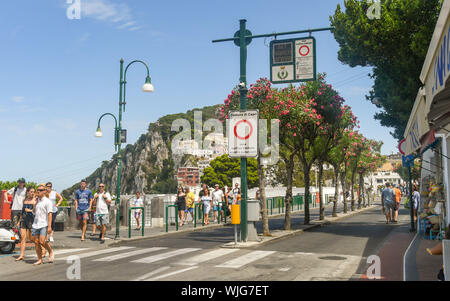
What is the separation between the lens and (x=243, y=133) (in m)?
13.5

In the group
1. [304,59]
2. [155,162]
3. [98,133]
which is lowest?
[98,133]

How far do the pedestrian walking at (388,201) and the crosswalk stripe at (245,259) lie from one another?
11582mm

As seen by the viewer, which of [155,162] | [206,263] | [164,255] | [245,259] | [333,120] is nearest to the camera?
[206,263]

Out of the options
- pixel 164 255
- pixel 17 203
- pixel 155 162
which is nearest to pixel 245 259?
pixel 164 255

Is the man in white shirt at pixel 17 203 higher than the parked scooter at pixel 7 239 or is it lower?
higher

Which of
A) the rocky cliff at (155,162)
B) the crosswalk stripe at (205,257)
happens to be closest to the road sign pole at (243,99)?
the crosswalk stripe at (205,257)

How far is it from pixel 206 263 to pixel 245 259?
1025mm

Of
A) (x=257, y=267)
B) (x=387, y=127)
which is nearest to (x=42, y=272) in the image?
(x=257, y=267)

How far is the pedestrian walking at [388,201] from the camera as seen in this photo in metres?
20.8

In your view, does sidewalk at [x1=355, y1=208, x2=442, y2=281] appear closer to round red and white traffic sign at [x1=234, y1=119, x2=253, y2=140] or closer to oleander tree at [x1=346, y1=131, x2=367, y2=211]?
round red and white traffic sign at [x1=234, y1=119, x2=253, y2=140]

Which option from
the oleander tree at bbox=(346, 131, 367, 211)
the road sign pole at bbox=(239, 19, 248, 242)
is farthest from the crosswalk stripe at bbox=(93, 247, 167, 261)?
the oleander tree at bbox=(346, 131, 367, 211)

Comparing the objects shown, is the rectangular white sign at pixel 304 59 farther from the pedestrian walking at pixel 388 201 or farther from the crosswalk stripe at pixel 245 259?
the pedestrian walking at pixel 388 201

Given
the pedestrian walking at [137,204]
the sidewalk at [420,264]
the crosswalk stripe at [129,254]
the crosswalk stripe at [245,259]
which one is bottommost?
the crosswalk stripe at [129,254]

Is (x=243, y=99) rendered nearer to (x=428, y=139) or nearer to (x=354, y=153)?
(x=428, y=139)
